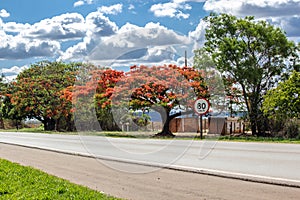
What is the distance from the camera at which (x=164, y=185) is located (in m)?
9.41

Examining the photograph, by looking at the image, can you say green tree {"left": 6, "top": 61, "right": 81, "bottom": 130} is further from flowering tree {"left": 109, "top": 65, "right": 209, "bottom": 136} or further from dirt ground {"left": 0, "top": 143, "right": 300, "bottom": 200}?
dirt ground {"left": 0, "top": 143, "right": 300, "bottom": 200}

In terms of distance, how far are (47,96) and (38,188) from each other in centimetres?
3897

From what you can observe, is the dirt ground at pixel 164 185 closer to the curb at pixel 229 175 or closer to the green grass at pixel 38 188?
the curb at pixel 229 175

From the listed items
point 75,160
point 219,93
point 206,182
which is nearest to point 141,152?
point 75,160

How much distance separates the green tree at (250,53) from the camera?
91.2 feet

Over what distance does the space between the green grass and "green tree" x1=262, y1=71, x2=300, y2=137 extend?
16960mm

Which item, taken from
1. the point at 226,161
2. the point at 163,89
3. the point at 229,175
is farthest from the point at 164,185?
the point at 163,89

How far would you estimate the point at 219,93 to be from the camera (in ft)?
90.0

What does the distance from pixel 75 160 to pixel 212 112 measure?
629 inches

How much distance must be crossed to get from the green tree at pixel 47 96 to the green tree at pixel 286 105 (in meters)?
23.8

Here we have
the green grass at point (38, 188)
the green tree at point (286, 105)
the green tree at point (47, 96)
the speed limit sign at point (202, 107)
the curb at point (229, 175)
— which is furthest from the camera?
the green tree at point (47, 96)

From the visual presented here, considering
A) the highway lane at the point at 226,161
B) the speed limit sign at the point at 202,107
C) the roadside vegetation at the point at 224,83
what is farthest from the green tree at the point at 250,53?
the highway lane at the point at 226,161

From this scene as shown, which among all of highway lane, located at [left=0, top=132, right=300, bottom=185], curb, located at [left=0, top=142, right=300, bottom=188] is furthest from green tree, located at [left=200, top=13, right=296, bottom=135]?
curb, located at [left=0, top=142, right=300, bottom=188]

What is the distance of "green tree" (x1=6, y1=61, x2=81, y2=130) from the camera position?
46.0m
